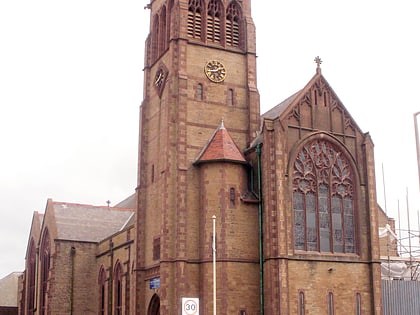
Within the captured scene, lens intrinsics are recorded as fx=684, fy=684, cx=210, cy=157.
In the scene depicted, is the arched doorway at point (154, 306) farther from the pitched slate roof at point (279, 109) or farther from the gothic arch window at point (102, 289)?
the pitched slate roof at point (279, 109)

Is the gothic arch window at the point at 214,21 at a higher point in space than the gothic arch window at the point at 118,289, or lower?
higher

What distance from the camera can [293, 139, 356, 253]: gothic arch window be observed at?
4331 centimetres

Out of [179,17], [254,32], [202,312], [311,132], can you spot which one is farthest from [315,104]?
[202,312]

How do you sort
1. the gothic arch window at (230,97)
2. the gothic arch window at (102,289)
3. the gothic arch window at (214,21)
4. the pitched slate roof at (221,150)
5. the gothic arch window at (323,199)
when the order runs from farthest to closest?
the gothic arch window at (102,289), the gothic arch window at (214,21), the gothic arch window at (230,97), the pitched slate roof at (221,150), the gothic arch window at (323,199)

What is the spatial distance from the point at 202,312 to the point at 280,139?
1168 cm

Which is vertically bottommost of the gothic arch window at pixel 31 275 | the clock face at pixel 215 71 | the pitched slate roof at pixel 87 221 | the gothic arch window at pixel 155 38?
the gothic arch window at pixel 31 275

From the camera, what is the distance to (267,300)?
41188 mm

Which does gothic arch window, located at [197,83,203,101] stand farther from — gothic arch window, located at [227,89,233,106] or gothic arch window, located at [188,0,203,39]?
gothic arch window, located at [188,0,203,39]

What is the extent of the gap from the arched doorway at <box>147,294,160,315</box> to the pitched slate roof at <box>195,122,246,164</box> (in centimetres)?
965

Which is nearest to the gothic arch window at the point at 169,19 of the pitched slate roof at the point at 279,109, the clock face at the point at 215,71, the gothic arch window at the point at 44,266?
the clock face at the point at 215,71

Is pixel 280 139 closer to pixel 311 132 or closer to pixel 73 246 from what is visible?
pixel 311 132

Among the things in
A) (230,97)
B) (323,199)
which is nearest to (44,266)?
(230,97)

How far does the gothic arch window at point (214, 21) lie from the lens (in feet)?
160

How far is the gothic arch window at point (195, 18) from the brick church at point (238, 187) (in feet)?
0.27
